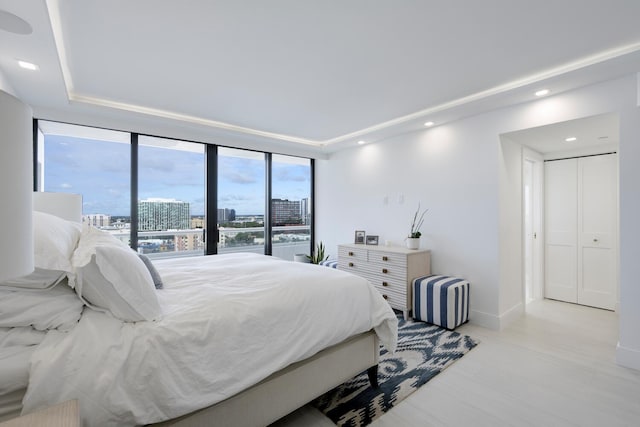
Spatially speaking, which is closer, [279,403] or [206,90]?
[279,403]

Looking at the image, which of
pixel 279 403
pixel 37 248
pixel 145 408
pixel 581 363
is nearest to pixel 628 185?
pixel 581 363

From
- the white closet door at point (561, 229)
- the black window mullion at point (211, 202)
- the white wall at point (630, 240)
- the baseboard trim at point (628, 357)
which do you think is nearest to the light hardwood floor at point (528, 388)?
the baseboard trim at point (628, 357)

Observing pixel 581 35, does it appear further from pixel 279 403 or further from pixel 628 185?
pixel 279 403

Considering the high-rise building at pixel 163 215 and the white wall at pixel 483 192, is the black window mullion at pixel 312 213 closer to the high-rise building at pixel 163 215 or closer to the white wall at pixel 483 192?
the white wall at pixel 483 192

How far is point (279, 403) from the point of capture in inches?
63.0

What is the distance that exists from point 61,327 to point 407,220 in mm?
3742

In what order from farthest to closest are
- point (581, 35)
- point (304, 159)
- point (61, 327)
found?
point (304, 159), point (581, 35), point (61, 327)

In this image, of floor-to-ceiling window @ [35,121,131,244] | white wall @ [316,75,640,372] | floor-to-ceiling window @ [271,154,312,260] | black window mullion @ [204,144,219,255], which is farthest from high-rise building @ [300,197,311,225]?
floor-to-ceiling window @ [35,121,131,244]

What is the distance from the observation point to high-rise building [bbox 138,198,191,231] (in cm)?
393

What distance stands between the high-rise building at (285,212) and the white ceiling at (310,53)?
2.04 meters

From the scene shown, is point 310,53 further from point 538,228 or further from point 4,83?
point 538,228

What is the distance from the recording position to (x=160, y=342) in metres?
1.25

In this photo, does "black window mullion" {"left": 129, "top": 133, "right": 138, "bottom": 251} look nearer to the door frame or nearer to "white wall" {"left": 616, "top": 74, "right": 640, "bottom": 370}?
"white wall" {"left": 616, "top": 74, "right": 640, "bottom": 370}

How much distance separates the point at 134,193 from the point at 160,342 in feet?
10.5
